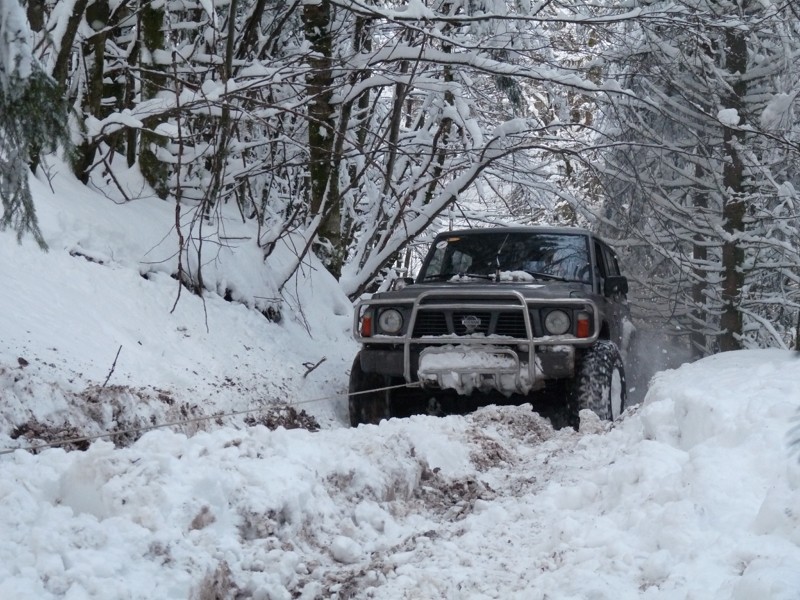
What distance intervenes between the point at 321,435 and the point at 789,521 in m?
2.89

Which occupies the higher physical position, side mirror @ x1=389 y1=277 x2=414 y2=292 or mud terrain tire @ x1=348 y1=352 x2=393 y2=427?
side mirror @ x1=389 y1=277 x2=414 y2=292

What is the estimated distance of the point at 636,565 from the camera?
3.30m

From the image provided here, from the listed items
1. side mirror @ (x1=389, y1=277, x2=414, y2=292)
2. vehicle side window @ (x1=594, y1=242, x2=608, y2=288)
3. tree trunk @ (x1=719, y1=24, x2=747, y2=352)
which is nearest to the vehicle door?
vehicle side window @ (x1=594, y1=242, x2=608, y2=288)

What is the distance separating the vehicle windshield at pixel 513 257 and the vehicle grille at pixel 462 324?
0.77 metres

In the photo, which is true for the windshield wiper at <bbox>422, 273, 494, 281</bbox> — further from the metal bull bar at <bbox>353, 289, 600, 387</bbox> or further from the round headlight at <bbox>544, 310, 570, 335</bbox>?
the round headlight at <bbox>544, 310, 570, 335</bbox>

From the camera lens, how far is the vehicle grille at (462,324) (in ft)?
23.4

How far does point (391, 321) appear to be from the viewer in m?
7.59

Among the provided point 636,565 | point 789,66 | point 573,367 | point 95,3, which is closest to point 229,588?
point 636,565

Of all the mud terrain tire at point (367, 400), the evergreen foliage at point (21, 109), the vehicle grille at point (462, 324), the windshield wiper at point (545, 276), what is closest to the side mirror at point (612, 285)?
the windshield wiper at point (545, 276)

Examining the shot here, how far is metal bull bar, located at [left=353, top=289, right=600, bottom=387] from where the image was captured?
697cm

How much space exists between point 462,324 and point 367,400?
42.0 inches

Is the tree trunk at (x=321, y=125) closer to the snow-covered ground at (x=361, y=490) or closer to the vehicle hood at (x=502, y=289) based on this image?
the vehicle hood at (x=502, y=289)

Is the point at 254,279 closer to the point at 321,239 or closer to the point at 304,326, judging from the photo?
the point at 304,326

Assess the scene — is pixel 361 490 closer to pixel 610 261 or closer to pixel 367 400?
pixel 367 400
